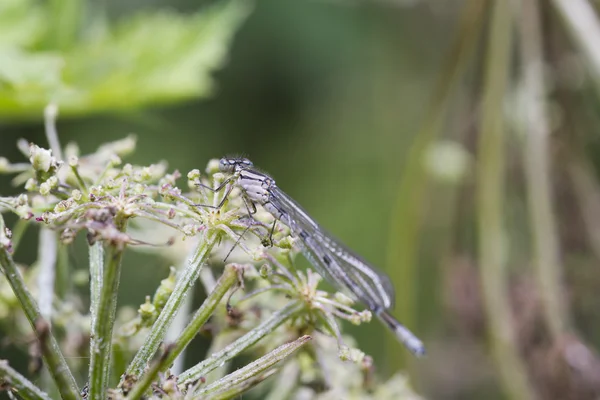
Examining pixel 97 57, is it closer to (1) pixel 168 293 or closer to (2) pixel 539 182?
(1) pixel 168 293

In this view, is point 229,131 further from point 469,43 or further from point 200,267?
point 200,267

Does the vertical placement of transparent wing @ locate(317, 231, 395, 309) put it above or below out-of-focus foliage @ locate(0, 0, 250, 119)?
below

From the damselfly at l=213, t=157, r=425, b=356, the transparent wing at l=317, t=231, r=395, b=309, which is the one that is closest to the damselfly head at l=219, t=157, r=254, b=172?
the damselfly at l=213, t=157, r=425, b=356

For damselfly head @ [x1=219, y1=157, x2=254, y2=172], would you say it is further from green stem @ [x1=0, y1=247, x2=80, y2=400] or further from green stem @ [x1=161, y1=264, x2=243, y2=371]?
green stem @ [x1=0, y1=247, x2=80, y2=400]

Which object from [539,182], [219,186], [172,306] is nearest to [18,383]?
[172,306]

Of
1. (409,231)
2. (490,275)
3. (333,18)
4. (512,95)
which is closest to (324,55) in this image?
(333,18)

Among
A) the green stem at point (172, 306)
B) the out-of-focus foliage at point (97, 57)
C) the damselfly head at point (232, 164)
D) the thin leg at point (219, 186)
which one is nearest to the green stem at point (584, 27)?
the out-of-focus foliage at point (97, 57)
